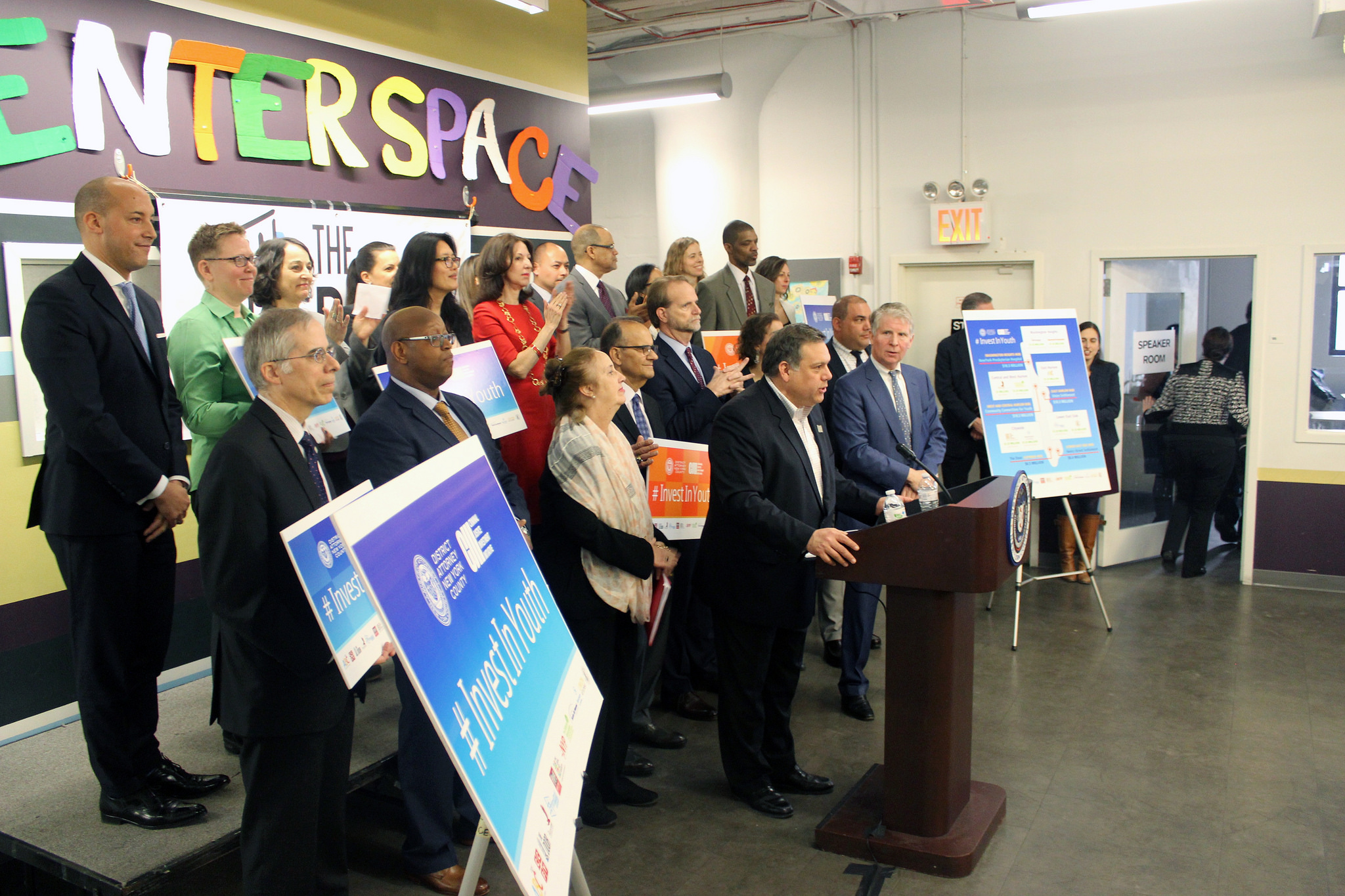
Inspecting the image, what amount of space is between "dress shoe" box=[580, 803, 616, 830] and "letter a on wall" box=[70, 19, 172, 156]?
120 inches

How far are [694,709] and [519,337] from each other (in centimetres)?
178

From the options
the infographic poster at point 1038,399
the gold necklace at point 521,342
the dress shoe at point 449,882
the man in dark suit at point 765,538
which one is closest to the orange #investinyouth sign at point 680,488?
the man in dark suit at point 765,538

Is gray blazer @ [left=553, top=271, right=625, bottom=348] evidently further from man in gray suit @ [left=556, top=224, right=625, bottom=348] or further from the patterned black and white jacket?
the patterned black and white jacket

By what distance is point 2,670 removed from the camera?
3.45 metres

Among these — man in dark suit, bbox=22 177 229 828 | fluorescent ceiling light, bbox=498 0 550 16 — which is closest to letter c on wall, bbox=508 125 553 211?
fluorescent ceiling light, bbox=498 0 550 16

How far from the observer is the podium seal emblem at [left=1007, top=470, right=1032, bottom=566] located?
2969 mm

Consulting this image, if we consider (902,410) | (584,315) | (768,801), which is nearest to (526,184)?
(584,315)

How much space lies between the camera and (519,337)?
3893mm

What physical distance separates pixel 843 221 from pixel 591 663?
5517 millimetres

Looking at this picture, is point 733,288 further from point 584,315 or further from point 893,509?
point 893,509

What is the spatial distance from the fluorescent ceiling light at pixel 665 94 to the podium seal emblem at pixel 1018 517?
5.03m

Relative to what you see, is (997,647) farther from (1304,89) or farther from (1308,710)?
(1304,89)

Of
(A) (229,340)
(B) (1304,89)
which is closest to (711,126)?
(B) (1304,89)

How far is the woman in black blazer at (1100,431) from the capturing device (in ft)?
20.9
